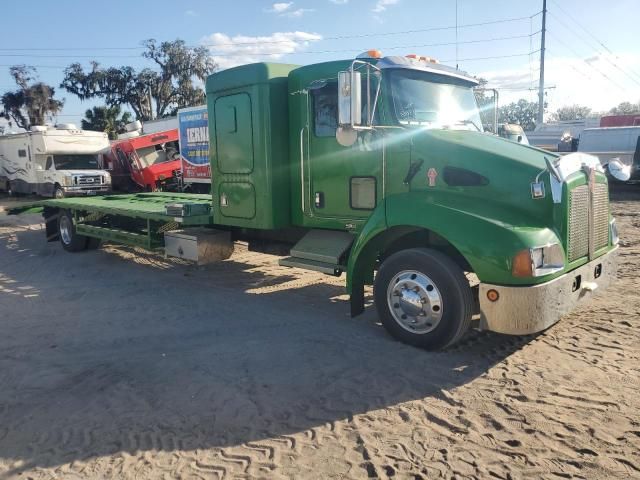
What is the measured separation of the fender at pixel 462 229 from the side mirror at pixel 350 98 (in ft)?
2.64

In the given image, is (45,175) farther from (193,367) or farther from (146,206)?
(193,367)

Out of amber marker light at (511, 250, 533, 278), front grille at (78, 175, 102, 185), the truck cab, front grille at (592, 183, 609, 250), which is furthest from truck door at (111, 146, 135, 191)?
amber marker light at (511, 250, 533, 278)

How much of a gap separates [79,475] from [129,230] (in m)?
6.17

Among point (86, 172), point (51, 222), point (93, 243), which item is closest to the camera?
point (93, 243)

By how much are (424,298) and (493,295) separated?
623 millimetres

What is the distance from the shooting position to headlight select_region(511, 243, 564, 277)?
393 cm

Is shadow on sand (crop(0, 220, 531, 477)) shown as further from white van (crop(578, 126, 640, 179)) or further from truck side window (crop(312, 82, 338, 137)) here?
white van (crop(578, 126, 640, 179))

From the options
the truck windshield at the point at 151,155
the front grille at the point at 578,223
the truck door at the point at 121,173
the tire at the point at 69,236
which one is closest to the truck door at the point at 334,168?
the front grille at the point at 578,223

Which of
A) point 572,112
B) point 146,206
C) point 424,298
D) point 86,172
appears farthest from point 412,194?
point 572,112

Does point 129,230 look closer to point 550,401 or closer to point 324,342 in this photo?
point 324,342

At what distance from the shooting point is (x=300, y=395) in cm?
391

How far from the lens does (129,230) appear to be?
8.73 m

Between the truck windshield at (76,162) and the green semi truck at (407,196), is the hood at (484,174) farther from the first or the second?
the truck windshield at (76,162)

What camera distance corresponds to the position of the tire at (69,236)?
9.93 meters
